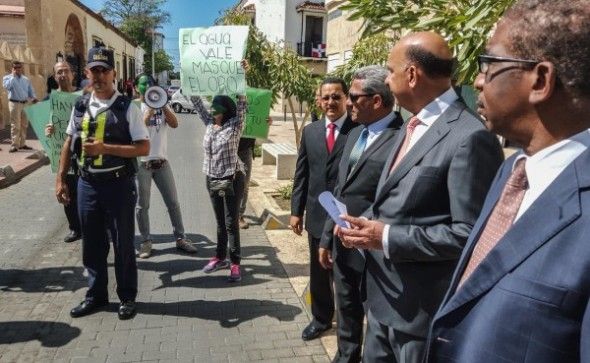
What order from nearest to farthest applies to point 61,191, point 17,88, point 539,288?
point 539,288 → point 61,191 → point 17,88

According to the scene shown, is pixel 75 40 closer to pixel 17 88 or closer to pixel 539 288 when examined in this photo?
pixel 17 88

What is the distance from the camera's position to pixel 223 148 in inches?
177

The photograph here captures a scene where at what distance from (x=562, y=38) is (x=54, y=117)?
4.88 m

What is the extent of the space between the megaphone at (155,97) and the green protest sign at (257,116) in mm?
1221

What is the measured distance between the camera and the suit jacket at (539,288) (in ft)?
3.31

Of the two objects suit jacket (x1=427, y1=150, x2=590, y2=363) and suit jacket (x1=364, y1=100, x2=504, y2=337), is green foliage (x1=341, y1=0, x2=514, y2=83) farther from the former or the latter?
suit jacket (x1=427, y1=150, x2=590, y2=363)

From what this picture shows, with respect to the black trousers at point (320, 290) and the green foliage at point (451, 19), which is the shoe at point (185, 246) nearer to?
the black trousers at point (320, 290)

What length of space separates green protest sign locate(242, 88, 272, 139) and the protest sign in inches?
75.6

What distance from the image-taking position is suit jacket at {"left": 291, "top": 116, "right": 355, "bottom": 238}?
3.39 m

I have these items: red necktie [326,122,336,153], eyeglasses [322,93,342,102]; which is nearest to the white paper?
red necktie [326,122,336,153]

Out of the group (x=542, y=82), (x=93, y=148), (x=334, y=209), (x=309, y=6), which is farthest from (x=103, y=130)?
(x=309, y=6)

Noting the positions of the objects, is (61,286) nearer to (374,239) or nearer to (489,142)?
(374,239)

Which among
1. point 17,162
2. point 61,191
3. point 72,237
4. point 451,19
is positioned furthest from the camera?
point 17,162

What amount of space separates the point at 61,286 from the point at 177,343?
5.28 feet
